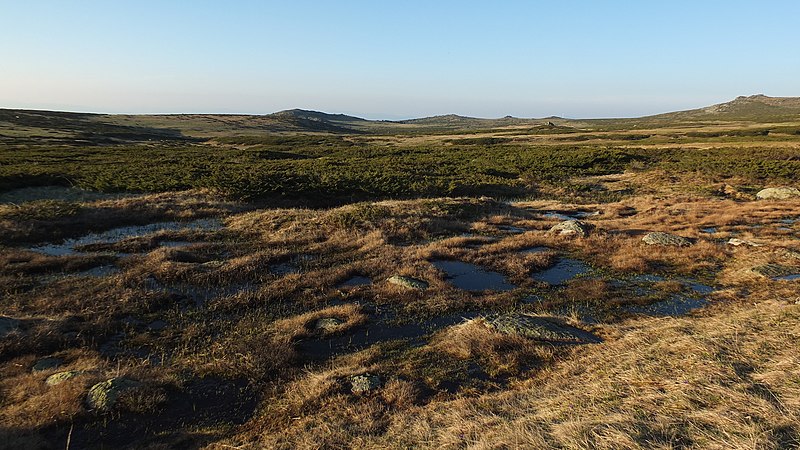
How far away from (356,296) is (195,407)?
7663 mm

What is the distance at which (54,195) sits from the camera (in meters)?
36.4

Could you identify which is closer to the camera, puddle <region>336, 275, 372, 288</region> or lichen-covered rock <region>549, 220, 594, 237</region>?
puddle <region>336, 275, 372, 288</region>

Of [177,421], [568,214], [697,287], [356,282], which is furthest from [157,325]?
[568,214]

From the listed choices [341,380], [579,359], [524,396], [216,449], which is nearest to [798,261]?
[579,359]

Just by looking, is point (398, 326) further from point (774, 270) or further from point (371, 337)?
point (774, 270)

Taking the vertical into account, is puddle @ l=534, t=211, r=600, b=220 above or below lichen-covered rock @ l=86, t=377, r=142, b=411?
below

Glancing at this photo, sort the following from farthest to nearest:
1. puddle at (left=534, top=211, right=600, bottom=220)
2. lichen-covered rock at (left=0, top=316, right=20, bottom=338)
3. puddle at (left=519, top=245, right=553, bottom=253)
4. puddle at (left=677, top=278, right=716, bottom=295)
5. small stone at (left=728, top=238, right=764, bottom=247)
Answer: puddle at (left=534, top=211, right=600, bottom=220), puddle at (left=519, top=245, right=553, bottom=253), small stone at (left=728, top=238, right=764, bottom=247), puddle at (left=677, top=278, right=716, bottom=295), lichen-covered rock at (left=0, top=316, right=20, bottom=338)

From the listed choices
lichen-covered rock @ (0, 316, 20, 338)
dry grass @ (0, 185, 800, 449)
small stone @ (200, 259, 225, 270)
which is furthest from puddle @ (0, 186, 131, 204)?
lichen-covered rock @ (0, 316, 20, 338)

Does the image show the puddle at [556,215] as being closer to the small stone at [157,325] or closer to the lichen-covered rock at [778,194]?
the lichen-covered rock at [778,194]

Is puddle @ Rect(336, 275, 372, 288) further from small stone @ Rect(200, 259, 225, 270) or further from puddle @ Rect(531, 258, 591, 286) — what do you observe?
puddle @ Rect(531, 258, 591, 286)

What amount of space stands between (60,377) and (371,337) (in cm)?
774

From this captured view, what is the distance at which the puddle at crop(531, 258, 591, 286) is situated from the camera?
60.5 ft

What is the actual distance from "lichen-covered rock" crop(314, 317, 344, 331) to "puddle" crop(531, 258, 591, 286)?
9284 millimetres

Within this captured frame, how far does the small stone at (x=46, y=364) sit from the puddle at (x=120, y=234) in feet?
44.0
